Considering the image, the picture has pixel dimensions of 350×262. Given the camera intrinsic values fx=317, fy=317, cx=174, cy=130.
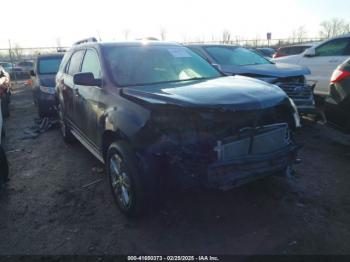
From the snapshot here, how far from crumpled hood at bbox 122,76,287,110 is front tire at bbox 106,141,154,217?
613 mm

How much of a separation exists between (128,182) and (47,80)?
6.70 m

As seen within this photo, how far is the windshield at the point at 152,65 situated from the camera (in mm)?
3923

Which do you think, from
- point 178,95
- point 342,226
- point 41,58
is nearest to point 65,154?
point 178,95

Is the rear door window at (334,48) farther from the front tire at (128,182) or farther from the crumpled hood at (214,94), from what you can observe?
the front tire at (128,182)

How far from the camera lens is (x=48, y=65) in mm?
9836

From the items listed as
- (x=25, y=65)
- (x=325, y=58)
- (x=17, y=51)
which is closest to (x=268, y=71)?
(x=325, y=58)

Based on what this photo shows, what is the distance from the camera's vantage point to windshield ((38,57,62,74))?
9609 millimetres

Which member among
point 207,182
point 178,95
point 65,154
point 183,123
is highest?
point 178,95

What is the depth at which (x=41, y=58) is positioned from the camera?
1010 cm

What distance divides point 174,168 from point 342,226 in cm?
181

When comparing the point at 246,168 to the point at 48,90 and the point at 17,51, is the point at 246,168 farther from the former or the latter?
the point at 17,51

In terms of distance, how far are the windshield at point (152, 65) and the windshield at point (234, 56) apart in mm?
2649

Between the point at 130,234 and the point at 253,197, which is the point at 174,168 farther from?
the point at 253,197

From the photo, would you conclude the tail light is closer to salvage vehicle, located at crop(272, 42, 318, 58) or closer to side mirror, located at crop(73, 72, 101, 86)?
side mirror, located at crop(73, 72, 101, 86)
